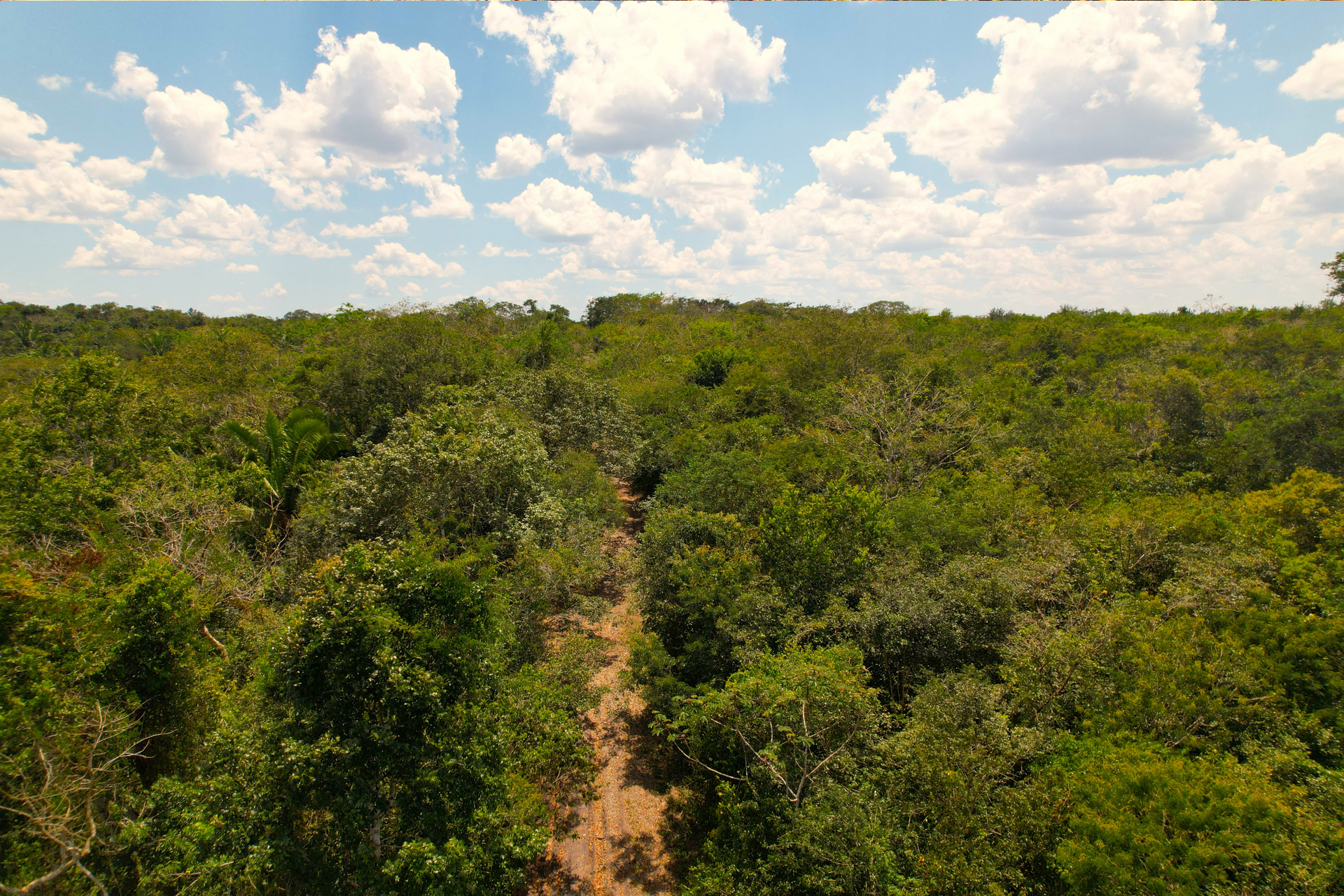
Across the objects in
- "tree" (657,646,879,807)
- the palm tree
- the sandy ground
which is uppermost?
the palm tree

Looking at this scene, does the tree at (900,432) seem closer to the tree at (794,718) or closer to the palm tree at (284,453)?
the tree at (794,718)

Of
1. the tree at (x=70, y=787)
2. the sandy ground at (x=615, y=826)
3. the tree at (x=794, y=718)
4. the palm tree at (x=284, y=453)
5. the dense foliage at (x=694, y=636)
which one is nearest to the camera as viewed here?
the tree at (x=70, y=787)

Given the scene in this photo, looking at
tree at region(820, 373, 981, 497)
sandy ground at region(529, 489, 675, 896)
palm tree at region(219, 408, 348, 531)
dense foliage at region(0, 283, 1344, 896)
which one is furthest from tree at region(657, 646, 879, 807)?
palm tree at region(219, 408, 348, 531)

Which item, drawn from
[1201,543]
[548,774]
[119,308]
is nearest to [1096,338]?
[1201,543]

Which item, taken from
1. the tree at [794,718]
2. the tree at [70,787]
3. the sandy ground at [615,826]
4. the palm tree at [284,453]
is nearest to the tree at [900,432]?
the sandy ground at [615,826]

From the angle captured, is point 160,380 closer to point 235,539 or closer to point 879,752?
point 235,539

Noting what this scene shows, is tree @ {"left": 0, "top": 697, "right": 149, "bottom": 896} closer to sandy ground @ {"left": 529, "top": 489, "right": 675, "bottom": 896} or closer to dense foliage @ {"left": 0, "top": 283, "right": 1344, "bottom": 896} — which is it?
dense foliage @ {"left": 0, "top": 283, "right": 1344, "bottom": 896}
